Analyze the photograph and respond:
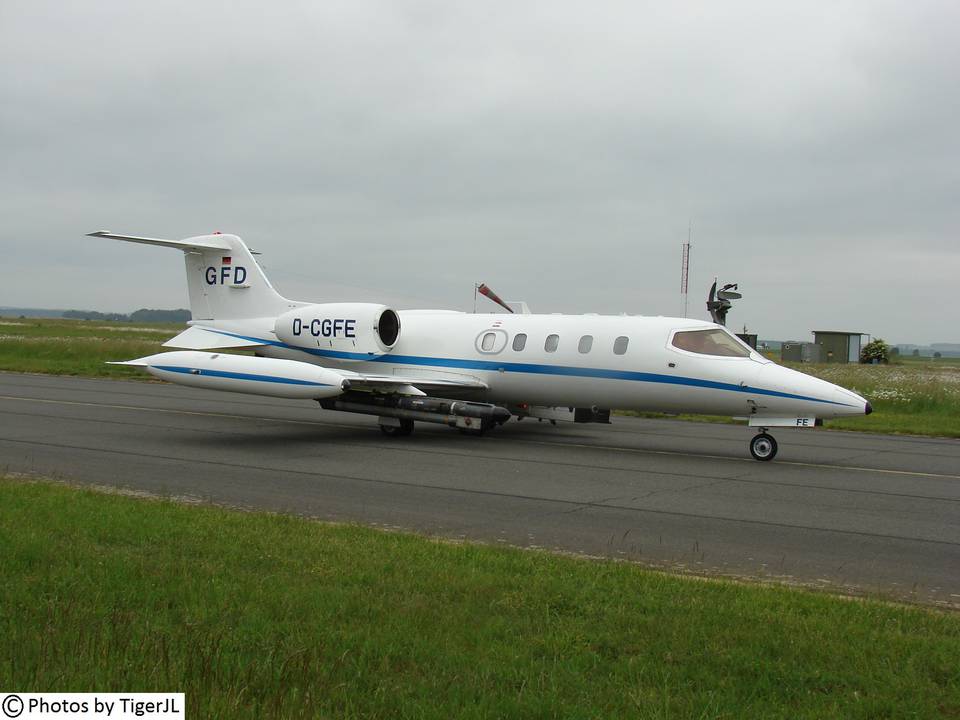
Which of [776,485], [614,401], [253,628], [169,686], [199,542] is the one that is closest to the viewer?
[169,686]

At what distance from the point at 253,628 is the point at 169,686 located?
1.12m

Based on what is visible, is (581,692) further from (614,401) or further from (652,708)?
(614,401)

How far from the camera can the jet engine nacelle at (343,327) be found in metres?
20.5

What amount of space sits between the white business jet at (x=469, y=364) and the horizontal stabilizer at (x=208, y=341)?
1.3 inches

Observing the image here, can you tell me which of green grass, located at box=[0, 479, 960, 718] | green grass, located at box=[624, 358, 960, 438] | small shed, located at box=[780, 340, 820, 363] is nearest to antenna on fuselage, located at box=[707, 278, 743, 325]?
green grass, located at box=[624, 358, 960, 438]

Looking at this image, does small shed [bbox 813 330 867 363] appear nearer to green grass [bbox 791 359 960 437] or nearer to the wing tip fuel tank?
green grass [bbox 791 359 960 437]

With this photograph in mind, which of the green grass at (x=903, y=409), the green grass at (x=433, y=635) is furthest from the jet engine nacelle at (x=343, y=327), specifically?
the green grass at (x=433, y=635)

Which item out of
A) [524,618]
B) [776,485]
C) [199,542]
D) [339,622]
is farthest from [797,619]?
[776,485]

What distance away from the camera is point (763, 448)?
1648 centimetres

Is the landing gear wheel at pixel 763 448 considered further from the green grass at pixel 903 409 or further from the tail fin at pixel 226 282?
the tail fin at pixel 226 282

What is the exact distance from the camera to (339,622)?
6.11 m

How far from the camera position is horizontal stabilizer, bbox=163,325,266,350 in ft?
73.6

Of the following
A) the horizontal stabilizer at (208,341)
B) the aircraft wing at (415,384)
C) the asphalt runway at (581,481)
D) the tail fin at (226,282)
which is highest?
the tail fin at (226,282)

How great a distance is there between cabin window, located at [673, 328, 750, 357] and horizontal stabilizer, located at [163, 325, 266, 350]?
998 cm
